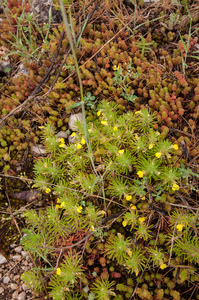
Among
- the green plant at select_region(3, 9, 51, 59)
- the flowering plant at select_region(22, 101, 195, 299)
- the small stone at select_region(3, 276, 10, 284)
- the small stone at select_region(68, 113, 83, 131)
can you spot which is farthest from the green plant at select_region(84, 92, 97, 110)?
the small stone at select_region(3, 276, 10, 284)

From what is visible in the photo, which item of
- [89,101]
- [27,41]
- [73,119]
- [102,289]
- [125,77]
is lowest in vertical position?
[102,289]

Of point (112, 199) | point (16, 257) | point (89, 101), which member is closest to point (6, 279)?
point (16, 257)

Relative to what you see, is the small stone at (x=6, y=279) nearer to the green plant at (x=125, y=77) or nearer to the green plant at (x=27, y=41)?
the green plant at (x=125, y=77)

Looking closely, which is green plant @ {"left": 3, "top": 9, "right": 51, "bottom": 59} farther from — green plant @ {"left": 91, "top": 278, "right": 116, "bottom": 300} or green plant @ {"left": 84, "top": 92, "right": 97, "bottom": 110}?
green plant @ {"left": 91, "top": 278, "right": 116, "bottom": 300}

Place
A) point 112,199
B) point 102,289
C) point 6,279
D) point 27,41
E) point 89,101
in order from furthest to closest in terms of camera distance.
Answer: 1. point 27,41
2. point 89,101
3. point 6,279
4. point 112,199
5. point 102,289

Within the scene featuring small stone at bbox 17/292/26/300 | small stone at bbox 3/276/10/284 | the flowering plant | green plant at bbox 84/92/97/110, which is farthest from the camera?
green plant at bbox 84/92/97/110

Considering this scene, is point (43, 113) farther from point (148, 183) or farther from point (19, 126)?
point (148, 183)

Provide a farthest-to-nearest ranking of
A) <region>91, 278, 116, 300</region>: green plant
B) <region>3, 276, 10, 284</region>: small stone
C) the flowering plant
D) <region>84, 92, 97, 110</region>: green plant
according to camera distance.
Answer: <region>84, 92, 97, 110</region>: green plant → <region>3, 276, 10, 284</region>: small stone → the flowering plant → <region>91, 278, 116, 300</region>: green plant

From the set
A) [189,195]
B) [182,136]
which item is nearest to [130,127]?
[182,136]

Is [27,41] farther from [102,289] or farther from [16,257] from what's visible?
[102,289]

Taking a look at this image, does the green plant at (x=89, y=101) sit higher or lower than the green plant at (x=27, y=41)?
lower

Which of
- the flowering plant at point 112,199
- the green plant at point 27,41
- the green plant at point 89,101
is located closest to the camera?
the flowering plant at point 112,199

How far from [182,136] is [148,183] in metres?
0.92

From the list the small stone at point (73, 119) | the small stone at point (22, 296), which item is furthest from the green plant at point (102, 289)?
the small stone at point (73, 119)
